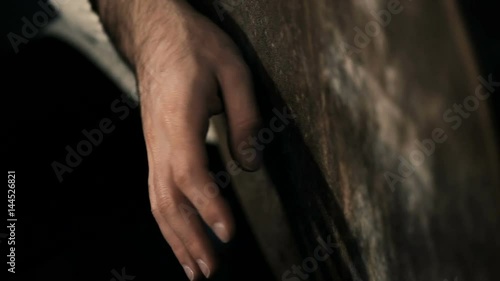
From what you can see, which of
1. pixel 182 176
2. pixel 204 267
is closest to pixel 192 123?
pixel 182 176

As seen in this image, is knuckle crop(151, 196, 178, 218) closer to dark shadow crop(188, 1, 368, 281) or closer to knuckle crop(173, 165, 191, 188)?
knuckle crop(173, 165, 191, 188)

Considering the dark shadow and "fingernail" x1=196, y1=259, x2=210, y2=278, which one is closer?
the dark shadow

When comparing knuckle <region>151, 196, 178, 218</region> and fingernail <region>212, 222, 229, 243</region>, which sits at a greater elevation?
knuckle <region>151, 196, 178, 218</region>

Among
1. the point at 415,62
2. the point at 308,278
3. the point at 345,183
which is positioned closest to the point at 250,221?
the point at 308,278

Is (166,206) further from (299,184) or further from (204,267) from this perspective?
(299,184)

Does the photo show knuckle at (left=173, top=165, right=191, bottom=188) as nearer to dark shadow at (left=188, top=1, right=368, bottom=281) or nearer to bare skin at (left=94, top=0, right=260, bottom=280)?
bare skin at (left=94, top=0, right=260, bottom=280)

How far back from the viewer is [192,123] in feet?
2.98

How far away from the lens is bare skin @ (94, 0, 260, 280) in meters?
0.89

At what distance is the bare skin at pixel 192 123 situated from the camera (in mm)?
885

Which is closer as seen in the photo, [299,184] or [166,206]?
[166,206]

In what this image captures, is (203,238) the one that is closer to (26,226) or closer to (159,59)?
(159,59)

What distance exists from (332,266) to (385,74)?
53 cm

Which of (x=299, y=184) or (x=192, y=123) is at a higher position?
(x=192, y=123)

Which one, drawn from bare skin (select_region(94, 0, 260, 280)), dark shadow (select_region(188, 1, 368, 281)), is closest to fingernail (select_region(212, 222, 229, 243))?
bare skin (select_region(94, 0, 260, 280))
